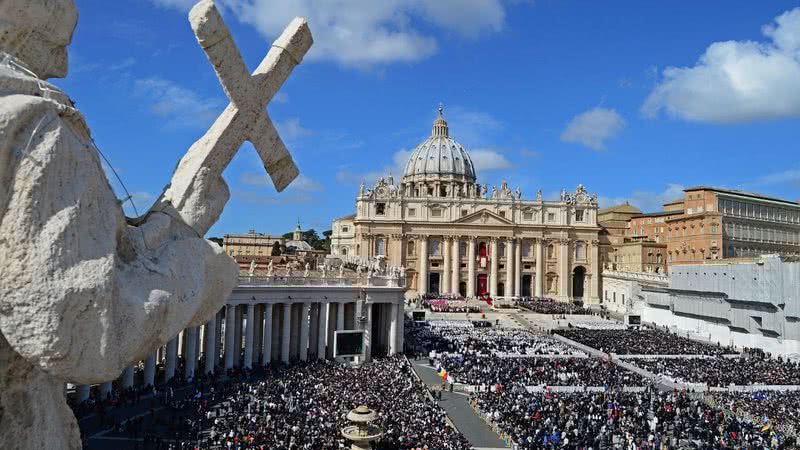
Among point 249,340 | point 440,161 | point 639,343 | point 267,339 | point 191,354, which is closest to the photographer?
point 191,354

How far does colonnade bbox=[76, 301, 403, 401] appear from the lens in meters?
30.2

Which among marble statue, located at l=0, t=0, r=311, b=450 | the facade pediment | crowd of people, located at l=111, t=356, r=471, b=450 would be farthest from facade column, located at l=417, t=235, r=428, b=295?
marble statue, located at l=0, t=0, r=311, b=450

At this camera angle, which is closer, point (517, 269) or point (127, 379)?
point (127, 379)

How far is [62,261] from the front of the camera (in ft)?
12.5

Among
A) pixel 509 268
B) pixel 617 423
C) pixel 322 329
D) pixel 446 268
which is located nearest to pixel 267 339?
pixel 322 329

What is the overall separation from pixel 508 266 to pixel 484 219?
7.94 m

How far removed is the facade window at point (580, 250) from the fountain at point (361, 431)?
8132 cm

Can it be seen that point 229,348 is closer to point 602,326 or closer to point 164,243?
point 164,243

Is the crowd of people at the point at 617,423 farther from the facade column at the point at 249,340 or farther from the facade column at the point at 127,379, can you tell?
the facade column at the point at 127,379

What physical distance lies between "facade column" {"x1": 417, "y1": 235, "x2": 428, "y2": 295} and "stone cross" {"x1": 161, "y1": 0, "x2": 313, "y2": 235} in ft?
280

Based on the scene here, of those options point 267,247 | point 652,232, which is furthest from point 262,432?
point 652,232

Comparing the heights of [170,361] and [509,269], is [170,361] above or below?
below

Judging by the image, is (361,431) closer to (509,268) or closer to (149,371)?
(149,371)

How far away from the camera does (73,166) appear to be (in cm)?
398
